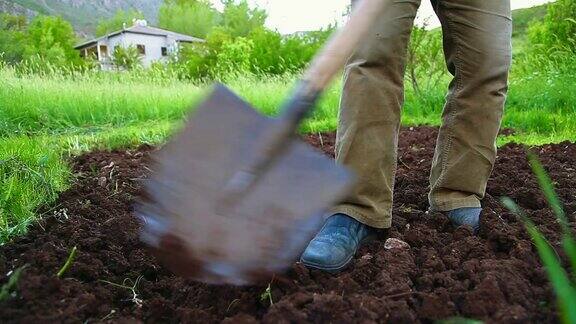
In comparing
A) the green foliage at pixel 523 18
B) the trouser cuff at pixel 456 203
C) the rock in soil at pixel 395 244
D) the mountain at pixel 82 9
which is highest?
the trouser cuff at pixel 456 203

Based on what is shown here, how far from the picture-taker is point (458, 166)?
216 centimetres

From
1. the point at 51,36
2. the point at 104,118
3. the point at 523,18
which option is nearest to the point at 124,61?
the point at 104,118

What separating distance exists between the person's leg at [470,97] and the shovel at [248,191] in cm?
68

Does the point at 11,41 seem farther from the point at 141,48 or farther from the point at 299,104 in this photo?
the point at 299,104

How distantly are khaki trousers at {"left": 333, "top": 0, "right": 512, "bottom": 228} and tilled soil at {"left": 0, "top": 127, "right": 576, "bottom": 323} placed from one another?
0.46 feet

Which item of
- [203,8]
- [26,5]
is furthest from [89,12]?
[203,8]

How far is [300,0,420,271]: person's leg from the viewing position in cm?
191

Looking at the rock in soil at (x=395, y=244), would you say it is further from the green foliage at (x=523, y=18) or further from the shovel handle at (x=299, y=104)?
the green foliage at (x=523, y=18)

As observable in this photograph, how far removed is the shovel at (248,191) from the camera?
1346mm

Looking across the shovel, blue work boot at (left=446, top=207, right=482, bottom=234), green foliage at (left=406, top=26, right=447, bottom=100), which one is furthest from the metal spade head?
green foliage at (left=406, top=26, right=447, bottom=100)

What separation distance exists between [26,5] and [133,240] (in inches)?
4982

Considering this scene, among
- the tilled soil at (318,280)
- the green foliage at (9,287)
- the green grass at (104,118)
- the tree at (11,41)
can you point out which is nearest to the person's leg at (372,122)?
the tilled soil at (318,280)

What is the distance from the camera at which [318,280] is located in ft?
5.49

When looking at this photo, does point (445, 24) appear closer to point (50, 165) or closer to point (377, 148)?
point (377, 148)
